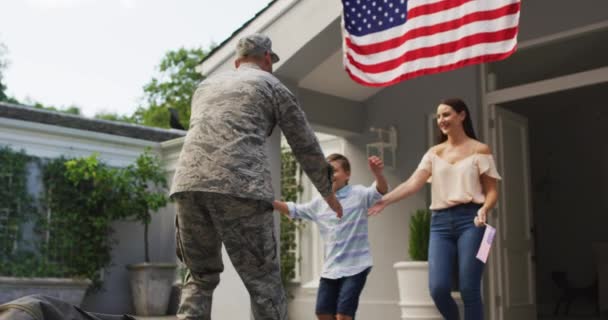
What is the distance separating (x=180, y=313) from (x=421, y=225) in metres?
3.61

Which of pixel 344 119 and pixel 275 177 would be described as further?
pixel 344 119

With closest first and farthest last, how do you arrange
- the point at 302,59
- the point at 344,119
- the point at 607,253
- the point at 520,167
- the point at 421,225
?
the point at 302,59
the point at 421,225
the point at 520,167
the point at 344,119
the point at 607,253

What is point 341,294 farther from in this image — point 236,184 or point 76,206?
point 76,206

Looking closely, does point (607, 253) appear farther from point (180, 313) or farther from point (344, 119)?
point (180, 313)

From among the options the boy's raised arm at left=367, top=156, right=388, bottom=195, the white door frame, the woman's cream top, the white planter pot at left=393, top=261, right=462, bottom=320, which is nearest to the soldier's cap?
the boy's raised arm at left=367, top=156, right=388, bottom=195

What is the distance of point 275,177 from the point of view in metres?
6.01

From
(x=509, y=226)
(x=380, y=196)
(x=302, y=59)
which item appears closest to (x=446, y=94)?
(x=509, y=226)

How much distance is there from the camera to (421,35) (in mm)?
5117

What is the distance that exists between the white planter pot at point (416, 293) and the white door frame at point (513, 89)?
0.69m

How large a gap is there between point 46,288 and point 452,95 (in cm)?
509

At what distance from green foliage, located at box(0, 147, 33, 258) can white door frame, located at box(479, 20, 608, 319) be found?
5.54 metres

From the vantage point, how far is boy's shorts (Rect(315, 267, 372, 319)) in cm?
420

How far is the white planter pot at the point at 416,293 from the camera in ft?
19.6

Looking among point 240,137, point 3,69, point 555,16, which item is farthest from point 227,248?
point 3,69
